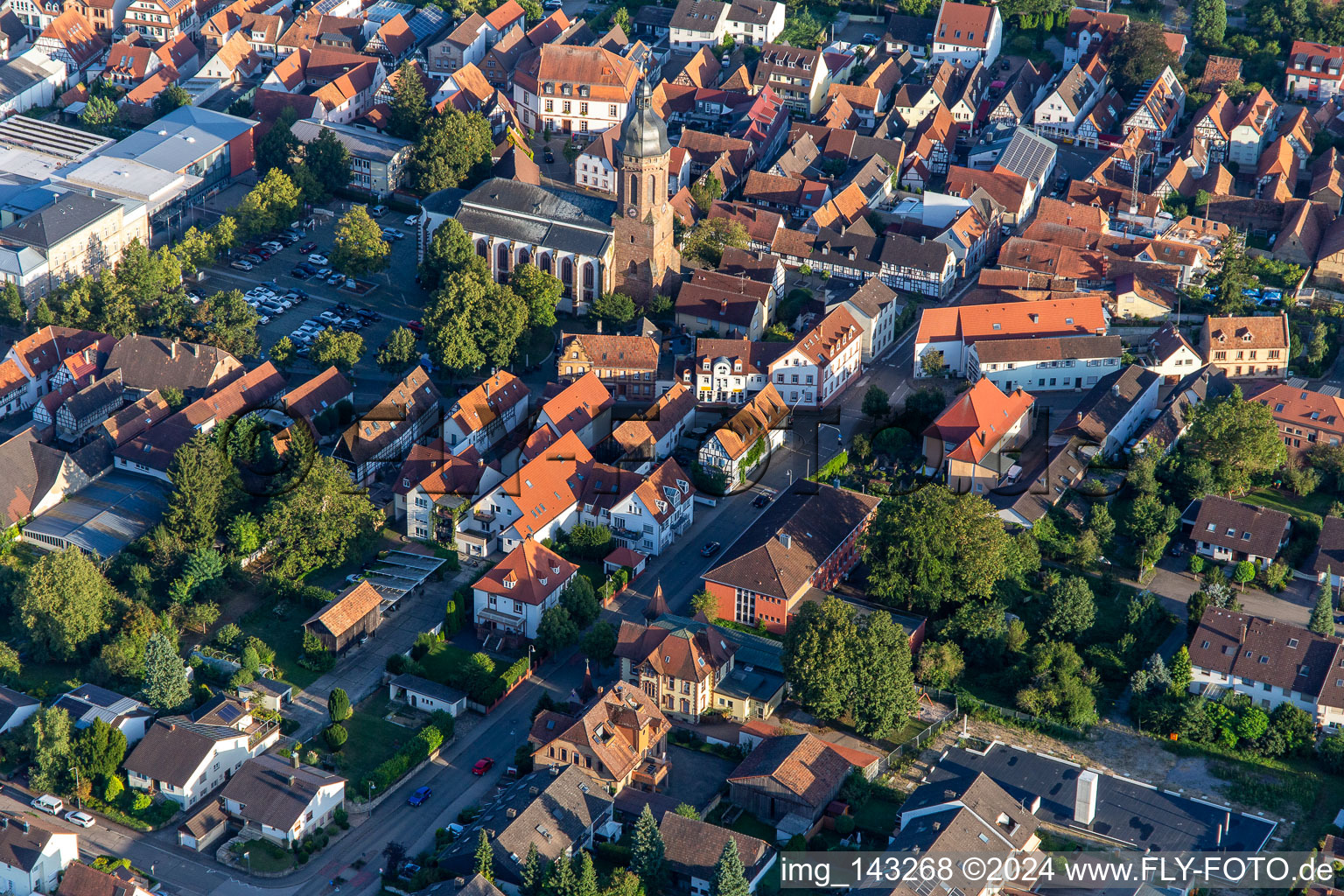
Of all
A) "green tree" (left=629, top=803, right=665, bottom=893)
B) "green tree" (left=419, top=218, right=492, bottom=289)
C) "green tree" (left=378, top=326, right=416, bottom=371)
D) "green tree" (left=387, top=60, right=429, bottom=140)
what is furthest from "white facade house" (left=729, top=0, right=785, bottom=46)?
"green tree" (left=629, top=803, right=665, bottom=893)

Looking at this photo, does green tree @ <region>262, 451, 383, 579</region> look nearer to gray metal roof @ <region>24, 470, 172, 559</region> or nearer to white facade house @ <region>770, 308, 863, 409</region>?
gray metal roof @ <region>24, 470, 172, 559</region>

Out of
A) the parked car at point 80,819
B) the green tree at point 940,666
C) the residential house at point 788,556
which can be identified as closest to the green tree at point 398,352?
the residential house at point 788,556

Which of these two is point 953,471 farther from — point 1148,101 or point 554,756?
point 1148,101

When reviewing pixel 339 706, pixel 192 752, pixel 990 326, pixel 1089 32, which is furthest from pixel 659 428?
pixel 1089 32

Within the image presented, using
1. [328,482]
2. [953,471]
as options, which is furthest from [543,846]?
[953,471]

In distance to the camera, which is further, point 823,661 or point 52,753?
point 823,661

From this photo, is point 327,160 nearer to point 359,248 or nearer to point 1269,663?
point 359,248

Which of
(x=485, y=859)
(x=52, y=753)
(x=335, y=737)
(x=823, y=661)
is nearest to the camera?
(x=485, y=859)
